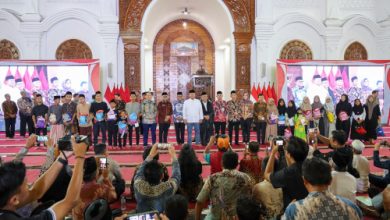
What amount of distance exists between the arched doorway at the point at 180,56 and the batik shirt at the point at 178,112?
664 centimetres

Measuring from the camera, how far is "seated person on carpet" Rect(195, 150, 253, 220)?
3139 millimetres

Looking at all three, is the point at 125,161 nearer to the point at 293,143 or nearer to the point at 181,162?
the point at 181,162

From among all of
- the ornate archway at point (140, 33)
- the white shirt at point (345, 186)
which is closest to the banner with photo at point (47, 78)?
the ornate archway at point (140, 33)

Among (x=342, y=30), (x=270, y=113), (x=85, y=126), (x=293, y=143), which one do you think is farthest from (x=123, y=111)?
(x=342, y=30)

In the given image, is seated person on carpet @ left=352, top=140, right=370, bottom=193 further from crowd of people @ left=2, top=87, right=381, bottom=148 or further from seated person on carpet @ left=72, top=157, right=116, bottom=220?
crowd of people @ left=2, top=87, right=381, bottom=148

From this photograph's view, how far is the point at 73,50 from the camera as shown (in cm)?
1158

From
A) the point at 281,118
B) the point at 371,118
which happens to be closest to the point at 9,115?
the point at 281,118

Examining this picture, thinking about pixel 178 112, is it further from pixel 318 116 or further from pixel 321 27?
pixel 321 27

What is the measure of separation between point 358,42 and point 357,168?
9.02 meters

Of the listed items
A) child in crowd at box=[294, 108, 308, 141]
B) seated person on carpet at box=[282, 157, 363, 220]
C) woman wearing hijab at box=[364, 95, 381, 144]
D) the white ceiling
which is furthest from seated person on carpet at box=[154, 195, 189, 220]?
the white ceiling

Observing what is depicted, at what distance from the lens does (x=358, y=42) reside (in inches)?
491

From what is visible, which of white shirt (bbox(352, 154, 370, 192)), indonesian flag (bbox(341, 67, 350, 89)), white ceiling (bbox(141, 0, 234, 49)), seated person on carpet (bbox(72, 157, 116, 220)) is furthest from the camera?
white ceiling (bbox(141, 0, 234, 49))

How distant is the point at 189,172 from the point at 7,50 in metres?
9.29

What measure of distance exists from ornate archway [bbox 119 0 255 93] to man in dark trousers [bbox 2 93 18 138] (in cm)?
338
